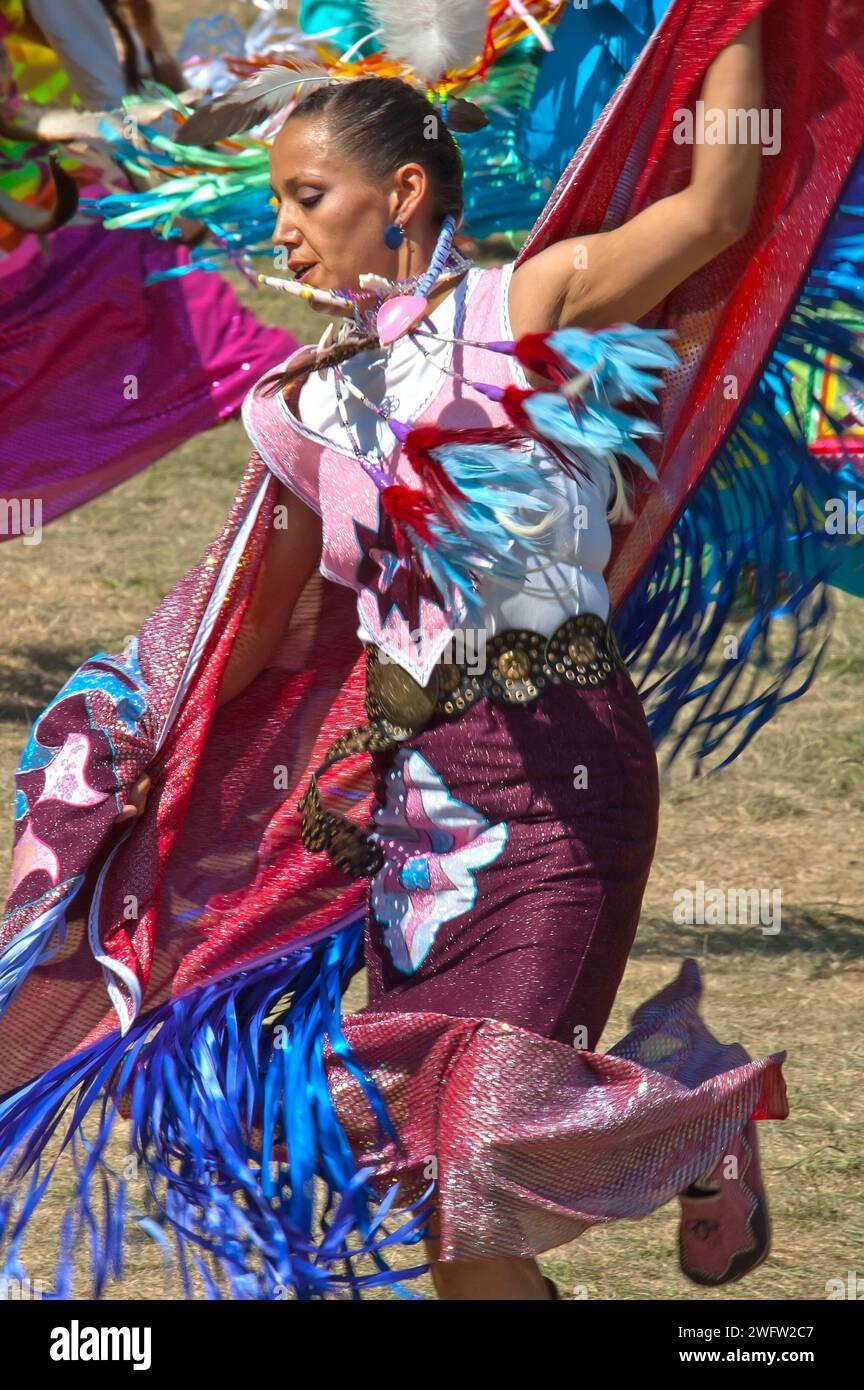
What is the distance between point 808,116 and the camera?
2184mm

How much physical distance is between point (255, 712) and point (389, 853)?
278 mm

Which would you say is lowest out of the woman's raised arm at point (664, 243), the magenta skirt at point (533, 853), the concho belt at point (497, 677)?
the magenta skirt at point (533, 853)

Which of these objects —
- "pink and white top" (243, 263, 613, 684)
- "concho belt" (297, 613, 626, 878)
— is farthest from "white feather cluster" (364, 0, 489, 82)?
"concho belt" (297, 613, 626, 878)

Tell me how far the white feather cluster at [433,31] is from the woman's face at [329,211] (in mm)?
270

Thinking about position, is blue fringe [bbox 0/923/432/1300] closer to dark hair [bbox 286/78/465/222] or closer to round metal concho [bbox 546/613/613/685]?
round metal concho [bbox 546/613/613/685]

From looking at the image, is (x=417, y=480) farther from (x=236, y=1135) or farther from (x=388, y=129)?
(x=236, y=1135)

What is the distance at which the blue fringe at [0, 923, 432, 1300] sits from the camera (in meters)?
2.11

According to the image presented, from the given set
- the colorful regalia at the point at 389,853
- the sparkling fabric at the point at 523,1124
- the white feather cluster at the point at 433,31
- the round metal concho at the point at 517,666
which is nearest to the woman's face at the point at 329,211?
the colorful regalia at the point at 389,853

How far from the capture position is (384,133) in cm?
209

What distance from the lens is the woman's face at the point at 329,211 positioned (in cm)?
208

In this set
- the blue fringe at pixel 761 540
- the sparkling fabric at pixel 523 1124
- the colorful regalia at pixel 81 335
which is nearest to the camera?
the sparkling fabric at pixel 523 1124

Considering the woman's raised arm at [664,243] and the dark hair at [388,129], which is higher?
the dark hair at [388,129]

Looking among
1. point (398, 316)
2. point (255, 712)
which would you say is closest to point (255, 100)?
point (398, 316)

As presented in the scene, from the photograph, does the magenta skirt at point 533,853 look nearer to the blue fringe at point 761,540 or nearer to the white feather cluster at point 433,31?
the blue fringe at point 761,540
